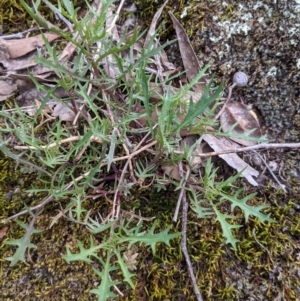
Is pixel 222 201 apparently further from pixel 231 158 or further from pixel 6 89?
pixel 6 89

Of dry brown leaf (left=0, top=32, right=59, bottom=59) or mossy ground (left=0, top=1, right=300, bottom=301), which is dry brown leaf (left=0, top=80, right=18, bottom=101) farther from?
mossy ground (left=0, top=1, right=300, bottom=301)

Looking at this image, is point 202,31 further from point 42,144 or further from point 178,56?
point 42,144

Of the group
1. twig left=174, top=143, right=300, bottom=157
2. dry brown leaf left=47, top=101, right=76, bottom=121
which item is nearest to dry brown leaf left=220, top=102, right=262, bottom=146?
twig left=174, top=143, right=300, bottom=157

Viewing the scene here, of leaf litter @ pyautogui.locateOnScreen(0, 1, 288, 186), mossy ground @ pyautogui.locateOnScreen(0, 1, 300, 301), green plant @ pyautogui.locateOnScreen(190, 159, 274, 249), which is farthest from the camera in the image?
leaf litter @ pyautogui.locateOnScreen(0, 1, 288, 186)

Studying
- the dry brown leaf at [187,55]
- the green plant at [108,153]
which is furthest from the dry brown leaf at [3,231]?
the dry brown leaf at [187,55]

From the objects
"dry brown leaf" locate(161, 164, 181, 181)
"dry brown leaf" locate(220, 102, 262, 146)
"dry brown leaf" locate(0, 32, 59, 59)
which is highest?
"dry brown leaf" locate(220, 102, 262, 146)

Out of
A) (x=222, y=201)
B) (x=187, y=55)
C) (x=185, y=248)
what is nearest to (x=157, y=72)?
(x=187, y=55)
